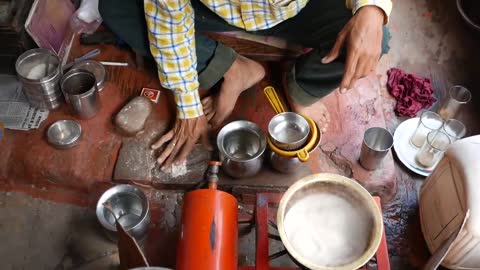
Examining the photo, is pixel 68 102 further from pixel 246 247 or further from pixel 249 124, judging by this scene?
pixel 246 247

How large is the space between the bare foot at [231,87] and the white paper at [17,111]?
0.71 m

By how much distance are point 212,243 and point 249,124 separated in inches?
25.7

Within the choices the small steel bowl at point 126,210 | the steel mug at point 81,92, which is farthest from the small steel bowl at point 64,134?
the small steel bowl at point 126,210

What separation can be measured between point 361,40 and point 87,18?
1357mm

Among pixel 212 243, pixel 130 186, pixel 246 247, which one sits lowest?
pixel 246 247

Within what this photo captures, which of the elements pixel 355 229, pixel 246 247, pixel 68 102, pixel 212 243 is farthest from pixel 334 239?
pixel 68 102

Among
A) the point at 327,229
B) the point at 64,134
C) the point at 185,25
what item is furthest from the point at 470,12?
the point at 64,134

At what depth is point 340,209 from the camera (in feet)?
4.23

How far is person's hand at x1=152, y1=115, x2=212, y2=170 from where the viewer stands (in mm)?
1865

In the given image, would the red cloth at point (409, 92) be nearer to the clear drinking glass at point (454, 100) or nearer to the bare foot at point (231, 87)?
the clear drinking glass at point (454, 100)

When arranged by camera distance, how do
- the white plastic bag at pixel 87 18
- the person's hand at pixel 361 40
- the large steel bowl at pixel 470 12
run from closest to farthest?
the person's hand at pixel 361 40
the white plastic bag at pixel 87 18
the large steel bowl at pixel 470 12

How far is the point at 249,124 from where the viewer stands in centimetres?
186

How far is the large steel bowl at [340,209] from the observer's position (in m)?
1.18

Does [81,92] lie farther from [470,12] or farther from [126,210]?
[470,12]
